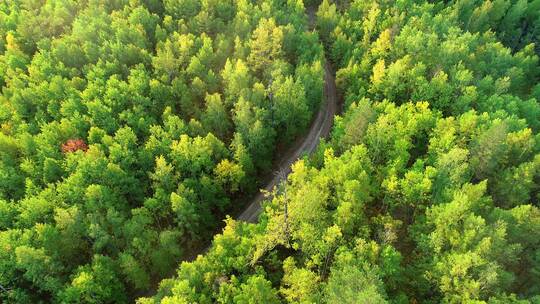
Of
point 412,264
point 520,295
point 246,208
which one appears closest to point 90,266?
point 246,208

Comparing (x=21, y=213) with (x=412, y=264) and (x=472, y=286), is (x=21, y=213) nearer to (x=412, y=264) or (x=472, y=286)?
(x=412, y=264)

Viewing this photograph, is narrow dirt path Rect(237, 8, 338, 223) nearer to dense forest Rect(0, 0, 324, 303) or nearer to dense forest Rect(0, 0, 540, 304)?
dense forest Rect(0, 0, 540, 304)

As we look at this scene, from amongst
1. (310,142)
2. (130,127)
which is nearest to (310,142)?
(310,142)

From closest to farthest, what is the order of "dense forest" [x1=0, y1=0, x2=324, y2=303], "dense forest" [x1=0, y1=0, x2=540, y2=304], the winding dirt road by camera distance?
1. "dense forest" [x1=0, y1=0, x2=540, y2=304]
2. "dense forest" [x1=0, y1=0, x2=324, y2=303]
3. the winding dirt road

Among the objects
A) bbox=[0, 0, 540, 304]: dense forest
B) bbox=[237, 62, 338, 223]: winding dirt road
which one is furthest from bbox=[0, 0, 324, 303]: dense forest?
bbox=[237, 62, 338, 223]: winding dirt road

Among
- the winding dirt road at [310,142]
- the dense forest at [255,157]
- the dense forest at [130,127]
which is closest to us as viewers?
the dense forest at [255,157]

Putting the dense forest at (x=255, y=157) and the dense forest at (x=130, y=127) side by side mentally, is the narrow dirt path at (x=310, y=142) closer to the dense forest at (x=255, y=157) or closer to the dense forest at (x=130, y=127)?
the dense forest at (x=255, y=157)

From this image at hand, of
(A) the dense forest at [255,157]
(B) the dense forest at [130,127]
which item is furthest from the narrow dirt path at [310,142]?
(B) the dense forest at [130,127]

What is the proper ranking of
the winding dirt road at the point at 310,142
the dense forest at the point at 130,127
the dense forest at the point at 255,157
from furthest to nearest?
the winding dirt road at the point at 310,142, the dense forest at the point at 130,127, the dense forest at the point at 255,157

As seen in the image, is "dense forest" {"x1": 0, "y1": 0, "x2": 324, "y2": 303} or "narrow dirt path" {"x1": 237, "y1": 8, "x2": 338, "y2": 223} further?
"narrow dirt path" {"x1": 237, "y1": 8, "x2": 338, "y2": 223}

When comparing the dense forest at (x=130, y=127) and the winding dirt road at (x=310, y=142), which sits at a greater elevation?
the dense forest at (x=130, y=127)
